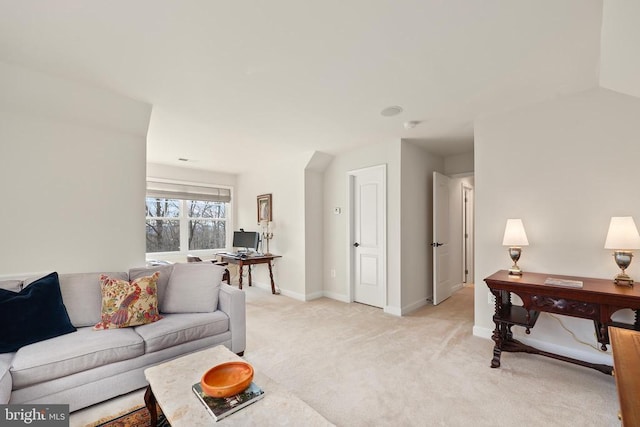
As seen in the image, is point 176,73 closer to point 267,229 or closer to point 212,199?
point 267,229

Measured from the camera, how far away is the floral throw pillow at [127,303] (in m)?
2.16

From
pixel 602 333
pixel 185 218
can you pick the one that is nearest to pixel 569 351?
pixel 602 333

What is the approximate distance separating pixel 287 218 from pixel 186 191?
7.12 ft

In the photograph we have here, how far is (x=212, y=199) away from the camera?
5859 mm

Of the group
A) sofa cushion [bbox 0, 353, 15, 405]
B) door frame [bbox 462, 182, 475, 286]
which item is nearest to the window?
sofa cushion [bbox 0, 353, 15, 405]

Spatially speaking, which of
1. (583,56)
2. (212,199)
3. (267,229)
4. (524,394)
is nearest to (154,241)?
(212,199)

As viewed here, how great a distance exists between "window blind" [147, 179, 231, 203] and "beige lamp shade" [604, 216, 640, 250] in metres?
5.80

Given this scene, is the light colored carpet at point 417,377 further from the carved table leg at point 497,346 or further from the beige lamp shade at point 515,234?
the beige lamp shade at point 515,234

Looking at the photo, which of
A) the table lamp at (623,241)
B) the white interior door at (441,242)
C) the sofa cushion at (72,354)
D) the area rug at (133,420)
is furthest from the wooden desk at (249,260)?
the table lamp at (623,241)

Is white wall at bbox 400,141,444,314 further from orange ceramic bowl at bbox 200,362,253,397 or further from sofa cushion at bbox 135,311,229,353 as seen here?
orange ceramic bowl at bbox 200,362,253,397

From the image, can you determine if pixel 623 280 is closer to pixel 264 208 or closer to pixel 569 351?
pixel 569 351

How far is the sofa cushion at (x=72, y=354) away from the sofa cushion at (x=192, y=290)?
1.39ft

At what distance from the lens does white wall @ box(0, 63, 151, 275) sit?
2244mm

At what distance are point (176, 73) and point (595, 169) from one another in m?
3.50
